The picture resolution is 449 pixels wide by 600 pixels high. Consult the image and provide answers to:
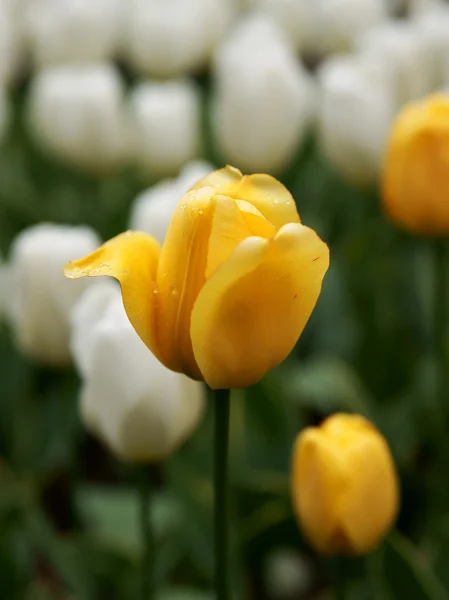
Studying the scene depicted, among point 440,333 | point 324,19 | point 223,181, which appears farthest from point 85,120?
point 223,181

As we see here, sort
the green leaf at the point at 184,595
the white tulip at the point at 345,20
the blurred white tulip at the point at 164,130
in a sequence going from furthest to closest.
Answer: the white tulip at the point at 345,20 < the blurred white tulip at the point at 164,130 < the green leaf at the point at 184,595

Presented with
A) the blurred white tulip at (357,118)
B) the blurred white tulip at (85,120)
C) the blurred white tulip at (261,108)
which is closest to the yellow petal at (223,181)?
the blurred white tulip at (357,118)

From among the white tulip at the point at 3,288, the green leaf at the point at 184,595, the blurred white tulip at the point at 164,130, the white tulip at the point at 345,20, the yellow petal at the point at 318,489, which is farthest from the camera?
the white tulip at the point at 345,20

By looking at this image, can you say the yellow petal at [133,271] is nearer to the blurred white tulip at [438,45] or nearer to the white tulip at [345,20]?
the blurred white tulip at [438,45]

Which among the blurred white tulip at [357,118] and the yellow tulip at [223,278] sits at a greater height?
the yellow tulip at [223,278]

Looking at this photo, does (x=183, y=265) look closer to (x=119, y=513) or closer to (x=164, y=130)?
(x=119, y=513)

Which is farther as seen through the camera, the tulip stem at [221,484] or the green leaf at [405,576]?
the green leaf at [405,576]

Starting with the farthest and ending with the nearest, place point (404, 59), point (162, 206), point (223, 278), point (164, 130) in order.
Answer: point (164, 130) → point (404, 59) → point (162, 206) → point (223, 278)

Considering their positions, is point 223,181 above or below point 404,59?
above
